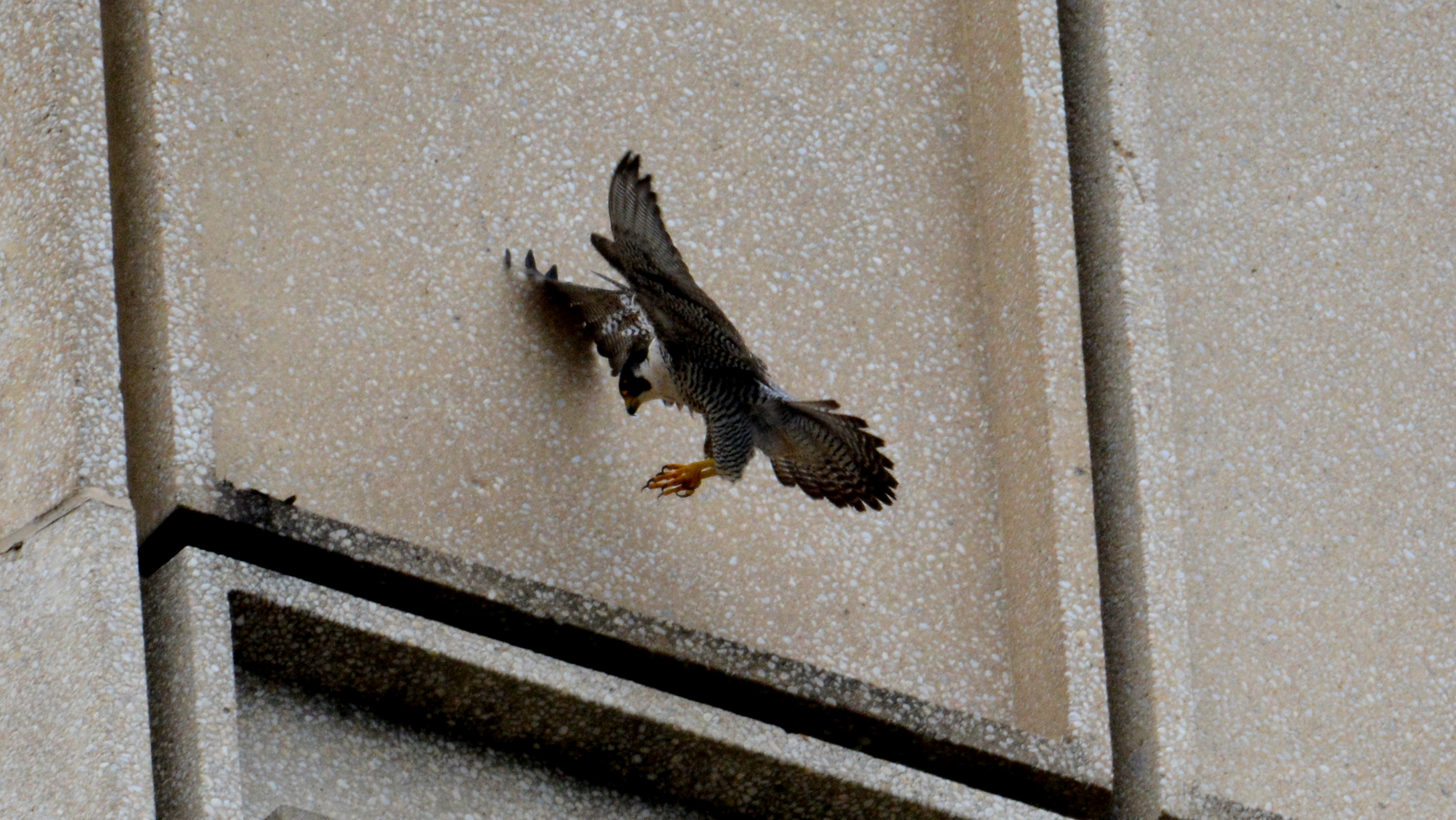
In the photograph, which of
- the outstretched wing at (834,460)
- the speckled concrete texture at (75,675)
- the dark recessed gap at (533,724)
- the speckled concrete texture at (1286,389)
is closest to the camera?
the speckled concrete texture at (75,675)

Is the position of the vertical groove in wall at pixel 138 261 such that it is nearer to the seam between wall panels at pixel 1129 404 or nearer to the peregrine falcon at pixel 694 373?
the peregrine falcon at pixel 694 373

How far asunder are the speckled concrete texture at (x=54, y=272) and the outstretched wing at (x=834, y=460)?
104cm

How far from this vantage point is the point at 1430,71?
3893 mm

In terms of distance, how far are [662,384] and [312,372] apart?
0.60m

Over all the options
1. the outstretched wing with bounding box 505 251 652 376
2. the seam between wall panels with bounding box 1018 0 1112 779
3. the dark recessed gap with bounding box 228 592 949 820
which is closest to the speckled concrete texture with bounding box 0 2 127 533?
the dark recessed gap with bounding box 228 592 949 820

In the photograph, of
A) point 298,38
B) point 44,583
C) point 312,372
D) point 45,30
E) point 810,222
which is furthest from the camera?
point 810,222

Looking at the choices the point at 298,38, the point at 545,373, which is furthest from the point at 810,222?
the point at 298,38

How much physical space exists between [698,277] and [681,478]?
341 mm

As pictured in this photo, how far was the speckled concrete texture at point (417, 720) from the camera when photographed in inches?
86.4

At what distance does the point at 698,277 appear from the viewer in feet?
10.0

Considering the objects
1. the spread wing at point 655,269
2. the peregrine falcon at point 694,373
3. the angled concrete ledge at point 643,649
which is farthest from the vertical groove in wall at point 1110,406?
the spread wing at point 655,269

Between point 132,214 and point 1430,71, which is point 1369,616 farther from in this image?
point 132,214

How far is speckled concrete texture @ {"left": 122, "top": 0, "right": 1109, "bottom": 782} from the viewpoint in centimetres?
264

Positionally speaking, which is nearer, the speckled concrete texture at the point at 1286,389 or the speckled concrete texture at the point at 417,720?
the speckled concrete texture at the point at 417,720
